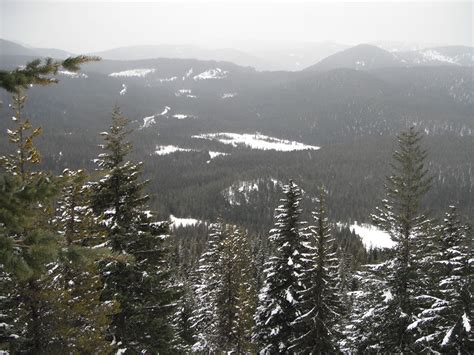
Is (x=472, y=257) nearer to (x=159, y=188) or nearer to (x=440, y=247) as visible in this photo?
(x=440, y=247)

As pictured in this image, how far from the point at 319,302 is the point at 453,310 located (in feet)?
20.2

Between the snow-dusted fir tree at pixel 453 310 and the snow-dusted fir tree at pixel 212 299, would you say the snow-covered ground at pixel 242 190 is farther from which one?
the snow-dusted fir tree at pixel 453 310

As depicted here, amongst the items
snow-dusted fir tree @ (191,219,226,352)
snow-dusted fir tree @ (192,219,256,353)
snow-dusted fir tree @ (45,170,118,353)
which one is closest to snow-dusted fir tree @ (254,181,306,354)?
snow-dusted fir tree @ (192,219,256,353)

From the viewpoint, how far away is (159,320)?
13555 millimetres

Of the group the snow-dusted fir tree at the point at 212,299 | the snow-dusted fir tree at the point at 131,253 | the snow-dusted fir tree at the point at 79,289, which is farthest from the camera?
the snow-dusted fir tree at the point at 212,299

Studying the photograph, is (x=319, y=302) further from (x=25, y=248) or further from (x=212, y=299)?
(x=25, y=248)

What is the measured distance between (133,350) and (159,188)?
172861 millimetres

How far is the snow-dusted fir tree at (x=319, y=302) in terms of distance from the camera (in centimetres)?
1947

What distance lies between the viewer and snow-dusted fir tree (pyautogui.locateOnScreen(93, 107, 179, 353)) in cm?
1379

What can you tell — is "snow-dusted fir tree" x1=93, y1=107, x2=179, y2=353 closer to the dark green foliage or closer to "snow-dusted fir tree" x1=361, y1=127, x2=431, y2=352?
the dark green foliage

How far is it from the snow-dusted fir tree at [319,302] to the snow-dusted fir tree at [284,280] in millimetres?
473

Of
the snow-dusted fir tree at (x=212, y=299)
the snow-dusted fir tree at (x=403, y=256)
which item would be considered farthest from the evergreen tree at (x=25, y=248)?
the snow-dusted fir tree at (x=212, y=299)

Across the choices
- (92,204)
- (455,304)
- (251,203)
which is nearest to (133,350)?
(92,204)

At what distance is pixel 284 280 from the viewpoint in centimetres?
2061
